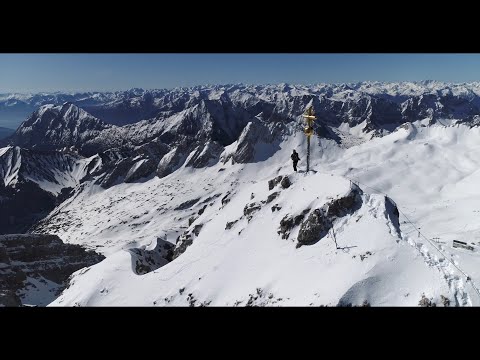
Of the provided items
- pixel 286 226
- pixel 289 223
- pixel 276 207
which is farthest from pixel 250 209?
pixel 289 223

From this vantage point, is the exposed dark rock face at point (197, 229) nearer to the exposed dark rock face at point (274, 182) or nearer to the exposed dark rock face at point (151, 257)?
the exposed dark rock face at point (151, 257)

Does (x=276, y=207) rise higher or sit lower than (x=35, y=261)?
higher

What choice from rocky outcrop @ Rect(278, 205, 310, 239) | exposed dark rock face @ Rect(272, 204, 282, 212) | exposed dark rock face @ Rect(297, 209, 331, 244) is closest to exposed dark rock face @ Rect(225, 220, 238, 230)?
exposed dark rock face @ Rect(272, 204, 282, 212)

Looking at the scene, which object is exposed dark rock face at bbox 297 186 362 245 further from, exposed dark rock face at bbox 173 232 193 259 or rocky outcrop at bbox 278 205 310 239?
exposed dark rock face at bbox 173 232 193 259

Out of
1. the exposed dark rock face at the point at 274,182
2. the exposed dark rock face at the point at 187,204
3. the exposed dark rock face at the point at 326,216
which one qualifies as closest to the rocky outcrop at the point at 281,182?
the exposed dark rock face at the point at 274,182

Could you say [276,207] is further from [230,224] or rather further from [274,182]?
[230,224]
